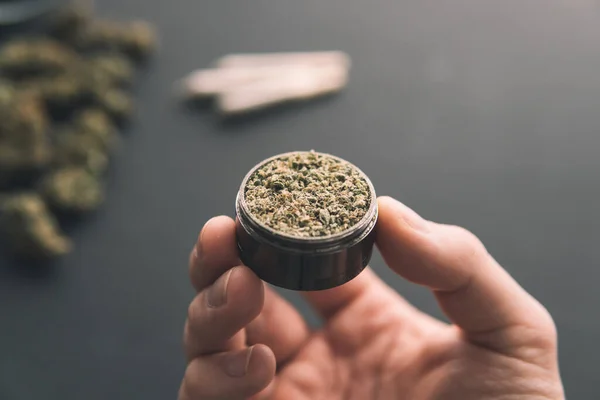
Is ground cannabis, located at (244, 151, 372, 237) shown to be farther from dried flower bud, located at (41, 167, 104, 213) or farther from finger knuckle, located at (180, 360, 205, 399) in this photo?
dried flower bud, located at (41, 167, 104, 213)

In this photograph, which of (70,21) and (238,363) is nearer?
(238,363)

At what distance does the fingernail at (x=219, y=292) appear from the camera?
1.59 meters

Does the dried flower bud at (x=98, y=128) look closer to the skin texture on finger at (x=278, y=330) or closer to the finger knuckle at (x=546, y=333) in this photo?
the skin texture on finger at (x=278, y=330)

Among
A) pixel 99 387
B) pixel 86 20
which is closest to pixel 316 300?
pixel 99 387

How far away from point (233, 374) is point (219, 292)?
272mm

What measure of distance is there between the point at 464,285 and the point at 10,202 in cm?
211

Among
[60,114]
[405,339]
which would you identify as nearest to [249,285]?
[405,339]

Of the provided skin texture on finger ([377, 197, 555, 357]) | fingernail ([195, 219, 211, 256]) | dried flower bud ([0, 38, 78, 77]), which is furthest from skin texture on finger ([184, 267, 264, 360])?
dried flower bud ([0, 38, 78, 77])

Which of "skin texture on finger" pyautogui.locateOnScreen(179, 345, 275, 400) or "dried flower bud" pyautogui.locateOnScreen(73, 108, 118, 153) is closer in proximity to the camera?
"skin texture on finger" pyautogui.locateOnScreen(179, 345, 275, 400)

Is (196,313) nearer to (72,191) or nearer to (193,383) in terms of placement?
(193,383)

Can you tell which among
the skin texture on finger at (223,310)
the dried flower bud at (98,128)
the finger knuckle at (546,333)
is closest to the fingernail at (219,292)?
the skin texture on finger at (223,310)

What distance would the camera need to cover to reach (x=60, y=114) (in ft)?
11.3

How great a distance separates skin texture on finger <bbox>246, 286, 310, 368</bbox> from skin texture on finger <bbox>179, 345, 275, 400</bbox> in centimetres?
27

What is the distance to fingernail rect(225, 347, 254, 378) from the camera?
5.61 feet
